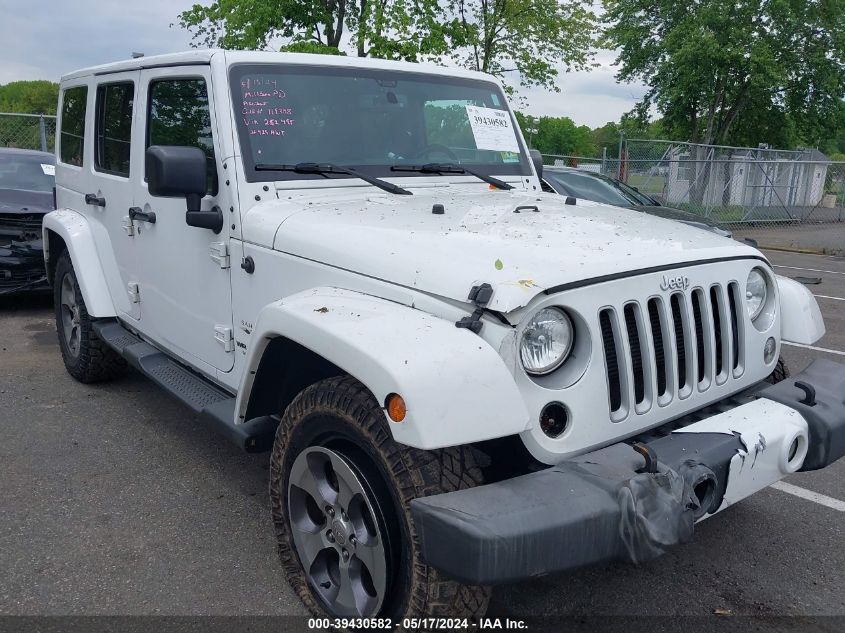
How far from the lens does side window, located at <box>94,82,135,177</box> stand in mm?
4305

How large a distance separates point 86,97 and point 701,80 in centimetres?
2130

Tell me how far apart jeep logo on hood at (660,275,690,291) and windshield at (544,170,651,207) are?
24.2 feet

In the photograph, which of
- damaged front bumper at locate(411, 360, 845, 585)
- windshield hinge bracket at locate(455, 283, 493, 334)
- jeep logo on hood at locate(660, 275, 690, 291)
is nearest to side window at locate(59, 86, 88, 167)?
windshield hinge bracket at locate(455, 283, 493, 334)

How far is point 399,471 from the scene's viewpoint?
2232mm

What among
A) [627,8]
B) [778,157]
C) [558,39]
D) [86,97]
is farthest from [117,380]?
[627,8]

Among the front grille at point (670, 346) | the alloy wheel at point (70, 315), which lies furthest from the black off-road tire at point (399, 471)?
the alloy wheel at point (70, 315)

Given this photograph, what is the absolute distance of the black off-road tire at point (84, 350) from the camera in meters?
5.05

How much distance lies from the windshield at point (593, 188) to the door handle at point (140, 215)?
6664 millimetres

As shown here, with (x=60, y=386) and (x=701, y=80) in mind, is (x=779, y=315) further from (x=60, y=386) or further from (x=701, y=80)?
(x=701, y=80)

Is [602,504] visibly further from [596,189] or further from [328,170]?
[596,189]

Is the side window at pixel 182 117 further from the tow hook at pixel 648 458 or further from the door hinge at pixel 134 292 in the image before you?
the tow hook at pixel 648 458

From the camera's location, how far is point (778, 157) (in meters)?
21.0

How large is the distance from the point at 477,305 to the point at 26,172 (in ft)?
24.8

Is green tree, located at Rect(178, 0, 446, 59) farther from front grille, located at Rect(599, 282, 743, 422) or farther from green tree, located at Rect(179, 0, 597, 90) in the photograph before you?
front grille, located at Rect(599, 282, 743, 422)
